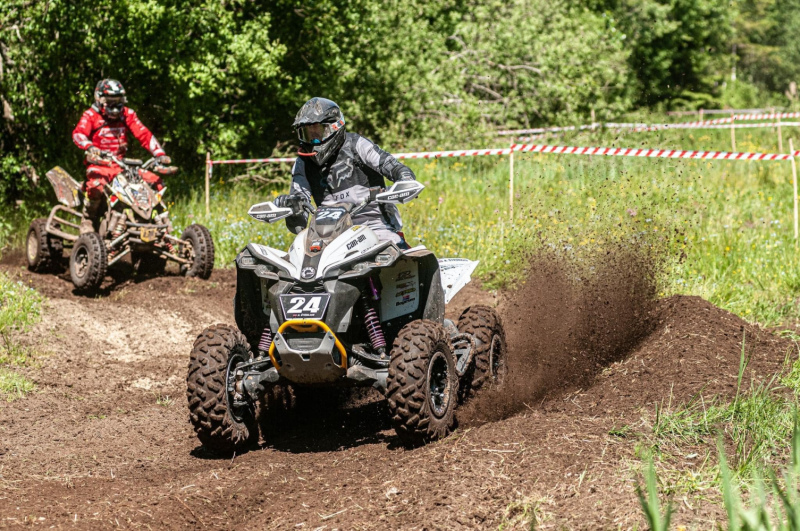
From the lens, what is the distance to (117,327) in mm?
9969

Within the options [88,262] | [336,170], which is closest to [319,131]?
[336,170]

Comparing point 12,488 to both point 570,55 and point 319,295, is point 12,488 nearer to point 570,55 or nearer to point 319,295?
point 319,295

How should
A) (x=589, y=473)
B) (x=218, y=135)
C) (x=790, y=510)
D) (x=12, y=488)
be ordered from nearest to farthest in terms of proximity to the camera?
(x=790, y=510) → (x=589, y=473) → (x=12, y=488) → (x=218, y=135)

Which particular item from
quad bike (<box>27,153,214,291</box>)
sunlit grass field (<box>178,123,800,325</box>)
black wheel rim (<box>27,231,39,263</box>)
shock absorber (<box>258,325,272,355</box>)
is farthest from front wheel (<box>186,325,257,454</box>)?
black wheel rim (<box>27,231,39,263</box>)

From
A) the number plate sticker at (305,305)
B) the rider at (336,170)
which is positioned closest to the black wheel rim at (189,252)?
the rider at (336,170)

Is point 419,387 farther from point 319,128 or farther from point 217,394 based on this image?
point 319,128

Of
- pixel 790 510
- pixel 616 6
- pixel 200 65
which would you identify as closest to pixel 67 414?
pixel 790 510

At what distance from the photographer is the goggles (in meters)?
6.38

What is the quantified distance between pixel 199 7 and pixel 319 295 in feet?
33.0

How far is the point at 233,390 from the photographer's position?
19.4ft

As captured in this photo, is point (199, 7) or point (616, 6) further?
point (616, 6)

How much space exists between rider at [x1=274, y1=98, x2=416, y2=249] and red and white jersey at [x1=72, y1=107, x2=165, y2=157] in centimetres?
561

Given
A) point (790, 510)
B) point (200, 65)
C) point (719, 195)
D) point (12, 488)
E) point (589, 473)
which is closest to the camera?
point (790, 510)

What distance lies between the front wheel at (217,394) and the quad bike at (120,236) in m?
5.48
